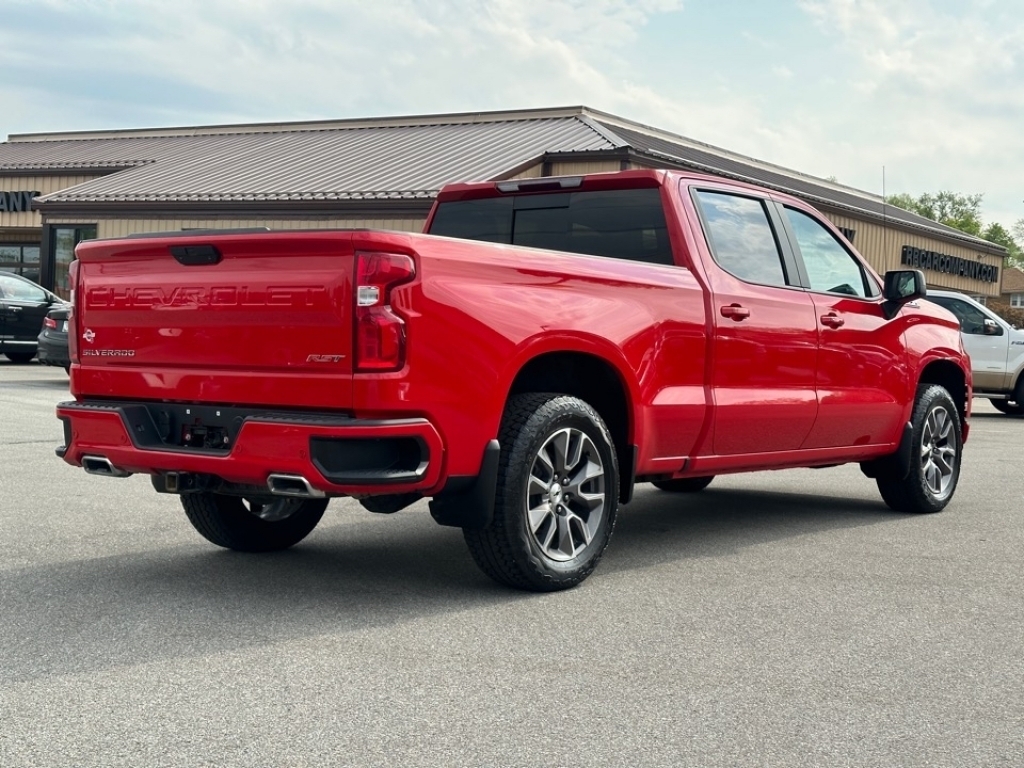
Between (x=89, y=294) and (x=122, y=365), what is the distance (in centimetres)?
40

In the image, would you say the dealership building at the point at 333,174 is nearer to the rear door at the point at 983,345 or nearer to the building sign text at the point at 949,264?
the building sign text at the point at 949,264

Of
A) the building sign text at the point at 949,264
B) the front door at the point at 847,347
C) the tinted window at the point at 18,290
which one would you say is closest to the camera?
the front door at the point at 847,347

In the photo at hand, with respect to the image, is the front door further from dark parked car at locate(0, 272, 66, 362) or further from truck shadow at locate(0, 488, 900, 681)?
dark parked car at locate(0, 272, 66, 362)

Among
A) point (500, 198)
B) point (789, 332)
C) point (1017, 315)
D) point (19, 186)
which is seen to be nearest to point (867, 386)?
point (789, 332)

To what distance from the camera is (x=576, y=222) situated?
7.07m

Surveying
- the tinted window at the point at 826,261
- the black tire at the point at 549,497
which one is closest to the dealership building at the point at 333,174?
the tinted window at the point at 826,261

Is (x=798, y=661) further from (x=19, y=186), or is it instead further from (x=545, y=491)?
(x=19, y=186)

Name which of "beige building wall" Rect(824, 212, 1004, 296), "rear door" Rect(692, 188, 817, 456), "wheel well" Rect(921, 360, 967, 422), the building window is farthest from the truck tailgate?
the building window

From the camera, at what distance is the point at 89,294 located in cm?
591

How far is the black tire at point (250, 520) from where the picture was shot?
6508 millimetres

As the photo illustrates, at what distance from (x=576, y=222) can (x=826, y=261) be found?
5.68ft

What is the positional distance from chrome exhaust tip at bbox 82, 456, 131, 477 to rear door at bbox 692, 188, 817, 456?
288 cm

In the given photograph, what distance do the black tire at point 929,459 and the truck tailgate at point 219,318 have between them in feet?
15.3

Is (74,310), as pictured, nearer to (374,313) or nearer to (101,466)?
(101,466)
